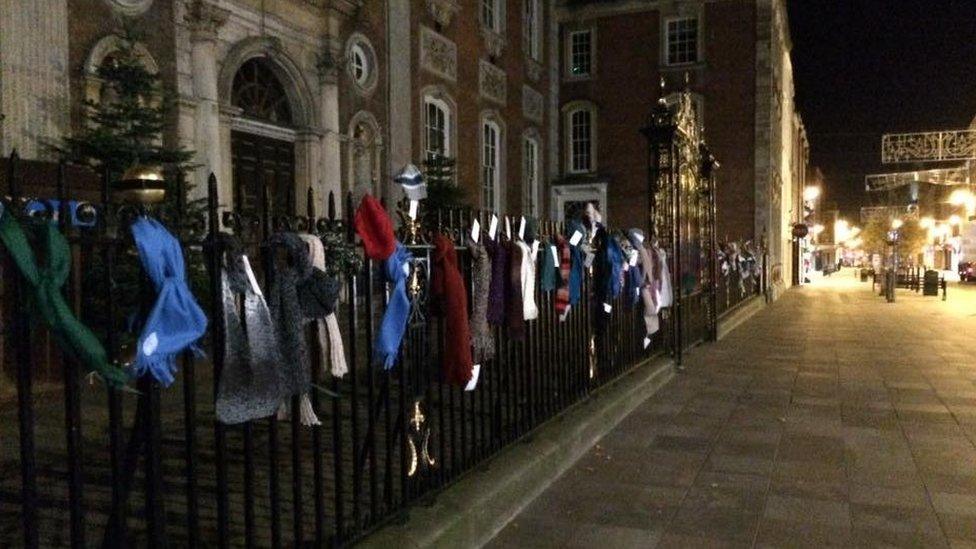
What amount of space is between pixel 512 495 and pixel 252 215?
2468mm

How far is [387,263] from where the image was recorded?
371 centimetres

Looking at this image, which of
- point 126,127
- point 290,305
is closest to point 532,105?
point 126,127

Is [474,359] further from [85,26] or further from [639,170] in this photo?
[639,170]

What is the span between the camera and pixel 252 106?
13.0m

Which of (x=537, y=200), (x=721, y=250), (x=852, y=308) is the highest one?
(x=537, y=200)

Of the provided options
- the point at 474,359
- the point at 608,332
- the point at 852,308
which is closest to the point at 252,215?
the point at 474,359

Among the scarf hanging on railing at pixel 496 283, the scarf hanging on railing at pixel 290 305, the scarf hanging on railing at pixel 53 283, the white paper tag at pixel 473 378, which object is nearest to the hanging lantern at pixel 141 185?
the scarf hanging on railing at pixel 53 283

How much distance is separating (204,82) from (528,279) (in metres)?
8.12

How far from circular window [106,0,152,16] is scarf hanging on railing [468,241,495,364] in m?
8.04

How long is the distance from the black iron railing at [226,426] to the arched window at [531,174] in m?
16.0

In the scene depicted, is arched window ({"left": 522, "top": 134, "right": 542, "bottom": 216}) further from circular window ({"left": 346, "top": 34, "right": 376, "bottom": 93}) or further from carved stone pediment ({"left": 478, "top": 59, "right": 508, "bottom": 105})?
circular window ({"left": 346, "top": 34, "right": 376, "bottom": 93})

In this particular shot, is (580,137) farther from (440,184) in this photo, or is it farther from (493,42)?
(440,184)

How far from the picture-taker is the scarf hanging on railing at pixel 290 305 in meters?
3.03

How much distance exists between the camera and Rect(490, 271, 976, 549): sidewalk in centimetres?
427
